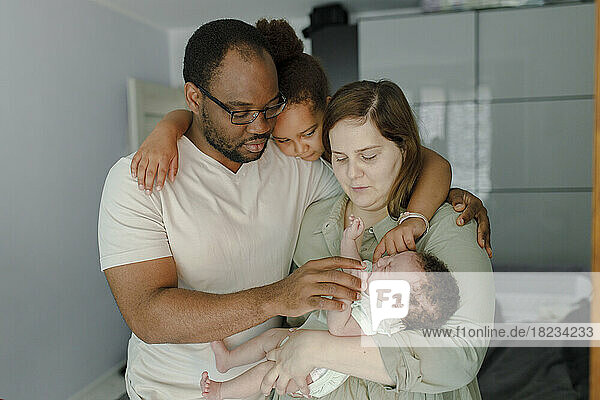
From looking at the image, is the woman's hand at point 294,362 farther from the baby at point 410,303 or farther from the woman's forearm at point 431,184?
the woman's forearm at point 431,184

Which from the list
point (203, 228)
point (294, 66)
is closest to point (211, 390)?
point (203, 228)

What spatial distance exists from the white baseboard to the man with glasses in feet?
0.07

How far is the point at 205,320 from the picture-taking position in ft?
3.03

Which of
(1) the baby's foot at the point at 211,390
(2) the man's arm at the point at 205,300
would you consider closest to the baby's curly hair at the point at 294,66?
(2) the man's arm at the point at 205,300

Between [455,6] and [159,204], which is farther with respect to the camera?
[159,204]

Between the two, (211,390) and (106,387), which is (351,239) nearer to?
(211,390)

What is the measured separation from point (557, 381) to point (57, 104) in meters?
0.99

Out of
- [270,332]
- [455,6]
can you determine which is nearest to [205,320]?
[270,332]

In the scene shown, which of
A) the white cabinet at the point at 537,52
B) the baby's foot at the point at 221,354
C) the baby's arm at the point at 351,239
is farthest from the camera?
the baby's foot at the point at 221,354

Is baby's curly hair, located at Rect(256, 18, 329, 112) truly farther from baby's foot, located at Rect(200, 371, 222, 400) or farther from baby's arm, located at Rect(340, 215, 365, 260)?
baby's foot, located at Rect(200, 371, 222, 400)

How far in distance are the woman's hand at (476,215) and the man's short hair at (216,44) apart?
44 cm

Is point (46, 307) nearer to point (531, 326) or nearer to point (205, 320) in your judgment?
point (205, 320)

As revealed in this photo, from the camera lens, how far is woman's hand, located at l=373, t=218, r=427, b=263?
35.5 inches

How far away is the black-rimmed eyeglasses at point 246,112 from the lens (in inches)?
39.2
